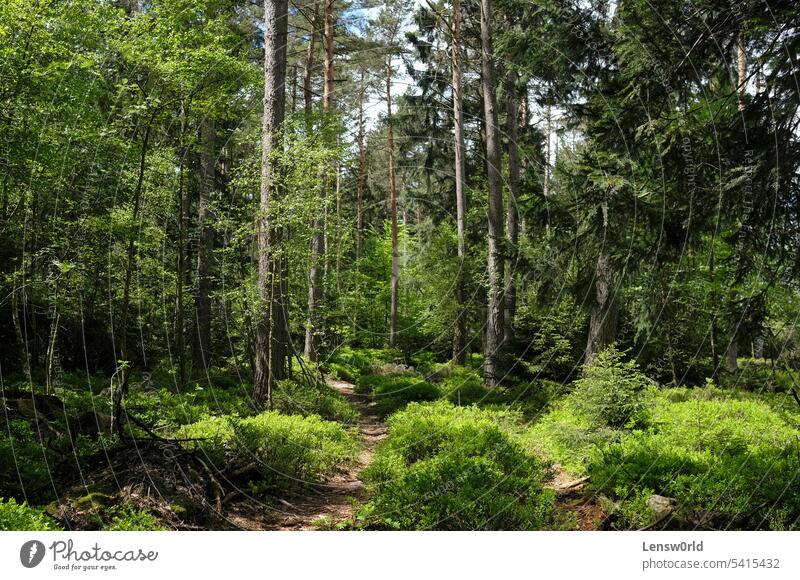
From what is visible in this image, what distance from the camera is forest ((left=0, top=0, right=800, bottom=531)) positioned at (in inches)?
210

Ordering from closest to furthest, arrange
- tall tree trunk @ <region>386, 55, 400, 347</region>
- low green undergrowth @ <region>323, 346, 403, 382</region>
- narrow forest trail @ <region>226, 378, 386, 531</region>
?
narrow forest trail @ <region>226, 378, 386, 531</region> → low green undergrowth @ <region>323, 346, 403, 382</region> → tall tree trunk @ <region>386, 55, 400, 347</region>

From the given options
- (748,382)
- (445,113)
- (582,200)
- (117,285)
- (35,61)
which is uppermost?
(445,113)

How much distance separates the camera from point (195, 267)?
570 inches

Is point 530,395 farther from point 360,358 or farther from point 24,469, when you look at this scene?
point 24,469

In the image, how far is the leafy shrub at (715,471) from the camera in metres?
5.15

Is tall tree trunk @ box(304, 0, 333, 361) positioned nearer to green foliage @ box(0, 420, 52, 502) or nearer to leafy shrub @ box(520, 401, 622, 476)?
leafy shrub @ box(520, 401, 622, 476)

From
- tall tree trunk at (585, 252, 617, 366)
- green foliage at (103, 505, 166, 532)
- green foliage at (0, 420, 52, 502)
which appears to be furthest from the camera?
tall tree trunk at (585, 252, 617, 366)

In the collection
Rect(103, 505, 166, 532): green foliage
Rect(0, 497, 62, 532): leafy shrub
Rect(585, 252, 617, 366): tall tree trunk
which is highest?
Rect(585, 252, 617, 366): tall tree trunk

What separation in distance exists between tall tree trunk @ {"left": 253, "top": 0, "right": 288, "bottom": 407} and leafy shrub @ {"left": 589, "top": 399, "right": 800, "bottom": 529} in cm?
521

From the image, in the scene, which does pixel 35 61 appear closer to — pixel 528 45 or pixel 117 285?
pixel 117 285

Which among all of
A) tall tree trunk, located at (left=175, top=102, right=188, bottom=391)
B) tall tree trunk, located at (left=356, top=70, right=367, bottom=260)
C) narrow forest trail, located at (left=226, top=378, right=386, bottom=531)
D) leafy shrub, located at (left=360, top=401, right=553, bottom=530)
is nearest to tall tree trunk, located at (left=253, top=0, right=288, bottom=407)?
tall tree trunk, located at (left=175, top=102, right=188, bottom=391)

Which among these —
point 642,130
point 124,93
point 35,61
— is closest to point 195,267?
point 124,93
